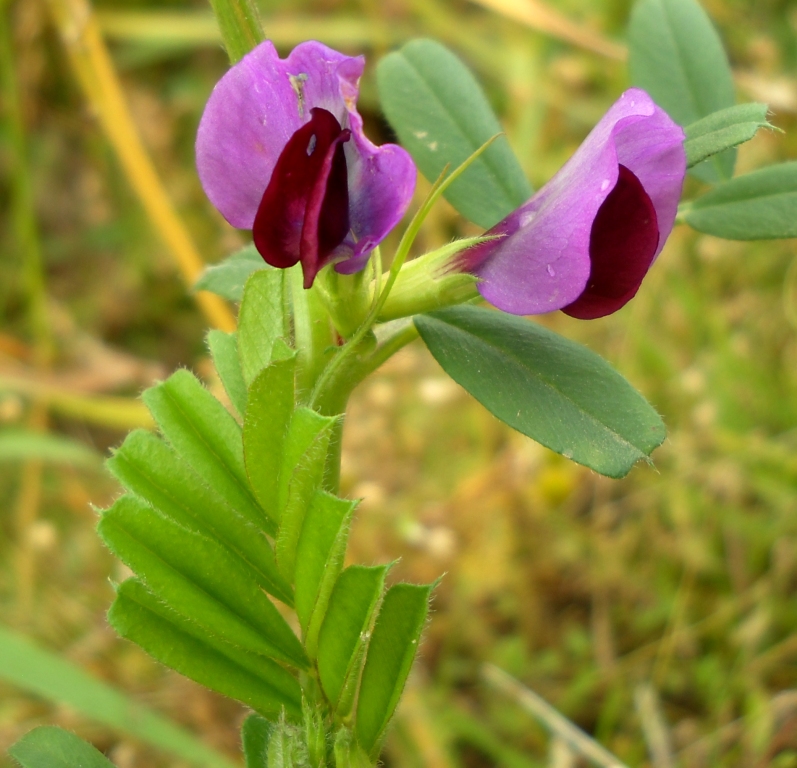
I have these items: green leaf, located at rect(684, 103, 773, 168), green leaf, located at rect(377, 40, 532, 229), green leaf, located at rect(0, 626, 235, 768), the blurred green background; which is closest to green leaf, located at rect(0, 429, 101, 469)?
the blurred green background

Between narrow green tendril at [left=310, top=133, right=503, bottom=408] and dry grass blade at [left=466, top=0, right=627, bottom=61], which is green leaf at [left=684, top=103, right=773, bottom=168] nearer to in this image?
narrow green tendril at [left=310, top=133, right=503, bottom=408]

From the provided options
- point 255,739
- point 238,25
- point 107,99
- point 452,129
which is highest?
point 107,99

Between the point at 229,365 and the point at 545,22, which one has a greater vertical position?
the point at 545,22


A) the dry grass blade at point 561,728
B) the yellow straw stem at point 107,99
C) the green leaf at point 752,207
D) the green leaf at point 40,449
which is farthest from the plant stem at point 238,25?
the green leaf at point 40,449

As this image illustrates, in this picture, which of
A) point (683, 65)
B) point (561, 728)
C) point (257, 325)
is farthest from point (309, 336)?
point (561, 728)

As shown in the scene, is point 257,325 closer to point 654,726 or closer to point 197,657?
point 197,657

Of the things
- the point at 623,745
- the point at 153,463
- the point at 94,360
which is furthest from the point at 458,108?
the point at 94,360

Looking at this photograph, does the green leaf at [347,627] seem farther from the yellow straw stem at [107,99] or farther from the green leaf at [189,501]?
the yellow straw stem at [107,99]

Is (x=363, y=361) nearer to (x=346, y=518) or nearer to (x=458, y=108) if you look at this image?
(x=346, y=518)
